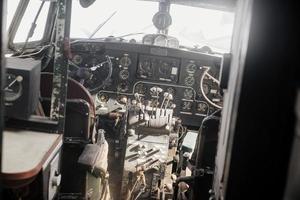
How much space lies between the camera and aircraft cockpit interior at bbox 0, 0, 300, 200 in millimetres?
1185

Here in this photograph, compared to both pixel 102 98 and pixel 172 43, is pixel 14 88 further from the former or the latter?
pixel 172 43

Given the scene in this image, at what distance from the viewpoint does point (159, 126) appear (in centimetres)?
351

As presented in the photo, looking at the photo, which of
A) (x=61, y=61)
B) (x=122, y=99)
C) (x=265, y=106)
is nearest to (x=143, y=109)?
(x=122, y=99)

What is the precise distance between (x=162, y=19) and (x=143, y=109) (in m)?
1.35

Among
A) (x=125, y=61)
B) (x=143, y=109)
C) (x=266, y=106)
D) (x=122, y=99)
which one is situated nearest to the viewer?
(x=266, y=106)

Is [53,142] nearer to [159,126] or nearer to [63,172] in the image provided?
[63,172]

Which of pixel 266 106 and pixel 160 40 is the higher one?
pixel 160 40

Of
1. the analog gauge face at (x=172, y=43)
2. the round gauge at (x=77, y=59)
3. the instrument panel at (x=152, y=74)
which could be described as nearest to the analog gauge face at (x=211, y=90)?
the instrument panel at (x=152, y=74)

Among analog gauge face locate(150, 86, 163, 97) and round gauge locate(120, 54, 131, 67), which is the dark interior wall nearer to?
analog gauge face locate(150, 86, 163, 97)

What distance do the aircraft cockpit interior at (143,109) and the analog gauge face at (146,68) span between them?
17 millimetres

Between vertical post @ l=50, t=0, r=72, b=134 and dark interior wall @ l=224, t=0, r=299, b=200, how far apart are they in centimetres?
131

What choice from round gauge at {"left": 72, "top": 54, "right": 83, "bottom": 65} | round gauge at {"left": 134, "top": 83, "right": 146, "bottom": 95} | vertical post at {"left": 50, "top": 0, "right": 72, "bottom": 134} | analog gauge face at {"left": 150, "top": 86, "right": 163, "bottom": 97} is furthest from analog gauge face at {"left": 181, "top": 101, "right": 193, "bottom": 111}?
vertical post at {"left": 50, "top": 0, "right": 72, "bottom": 134}

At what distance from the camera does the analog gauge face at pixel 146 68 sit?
15.5ft

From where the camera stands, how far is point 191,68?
4.75m
